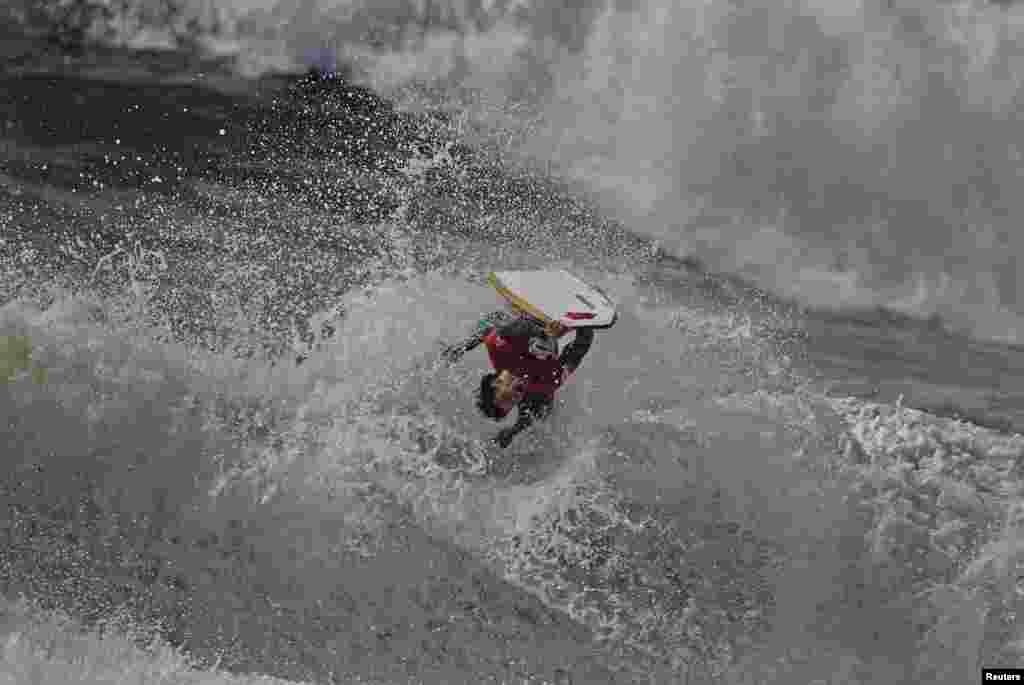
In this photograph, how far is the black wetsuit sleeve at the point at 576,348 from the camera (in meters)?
6.82

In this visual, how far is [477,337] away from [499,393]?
1.24 feet

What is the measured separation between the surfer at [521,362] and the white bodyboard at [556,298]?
128 mm

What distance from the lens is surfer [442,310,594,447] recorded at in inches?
266

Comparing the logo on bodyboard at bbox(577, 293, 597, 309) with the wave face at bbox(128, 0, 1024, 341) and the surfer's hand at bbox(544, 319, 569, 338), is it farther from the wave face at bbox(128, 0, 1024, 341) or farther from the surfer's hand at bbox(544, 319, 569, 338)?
the wave face at bbox(128, 0, 1024, 341)

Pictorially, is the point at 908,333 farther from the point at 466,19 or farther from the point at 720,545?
the point at 466,19

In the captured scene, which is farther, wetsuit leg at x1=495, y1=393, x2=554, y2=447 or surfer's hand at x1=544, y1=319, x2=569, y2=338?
wetsuit leg at x1=495, y1=393, x2=554, y2=447

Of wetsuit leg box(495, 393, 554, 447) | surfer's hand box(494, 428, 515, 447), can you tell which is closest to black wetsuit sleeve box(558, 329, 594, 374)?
wetsuit leg box(495, 393, 554, 447)

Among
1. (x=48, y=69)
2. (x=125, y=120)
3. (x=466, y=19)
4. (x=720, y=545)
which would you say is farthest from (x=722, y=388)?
(x=48, y=69)

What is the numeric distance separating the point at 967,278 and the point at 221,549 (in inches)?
288

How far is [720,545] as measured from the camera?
275 inches

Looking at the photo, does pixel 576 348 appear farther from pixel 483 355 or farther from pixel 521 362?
pixel 483 355

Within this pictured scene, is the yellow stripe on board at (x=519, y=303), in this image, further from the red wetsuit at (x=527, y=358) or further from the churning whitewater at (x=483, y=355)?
the churning whitewater at (x=483, y=355)

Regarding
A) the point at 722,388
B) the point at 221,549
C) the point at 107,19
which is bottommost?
the point at 221,549

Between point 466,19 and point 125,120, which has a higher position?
point 466,19
